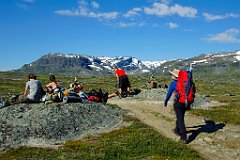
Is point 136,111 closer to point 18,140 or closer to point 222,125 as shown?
point 222,125

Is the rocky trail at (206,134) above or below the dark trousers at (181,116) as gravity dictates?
below

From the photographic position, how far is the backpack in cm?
2206

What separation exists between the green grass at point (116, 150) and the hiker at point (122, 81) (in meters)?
19.6

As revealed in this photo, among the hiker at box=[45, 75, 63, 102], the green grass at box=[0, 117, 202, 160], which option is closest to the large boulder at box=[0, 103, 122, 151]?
the hiker at box=[45, 75, 63, 102]

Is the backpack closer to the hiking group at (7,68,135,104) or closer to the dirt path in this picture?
the dirt path

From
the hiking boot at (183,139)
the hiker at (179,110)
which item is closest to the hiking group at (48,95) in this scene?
the hiker at (179,110)

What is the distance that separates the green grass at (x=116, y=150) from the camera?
2065cm

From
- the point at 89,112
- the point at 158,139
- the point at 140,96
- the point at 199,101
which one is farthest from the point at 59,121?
the point at 199,101

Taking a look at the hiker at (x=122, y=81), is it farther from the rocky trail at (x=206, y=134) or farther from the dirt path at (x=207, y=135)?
the dirt path at (x=207, y=135)

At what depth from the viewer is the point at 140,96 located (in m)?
54.2

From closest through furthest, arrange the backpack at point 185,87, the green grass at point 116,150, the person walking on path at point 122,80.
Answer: the green grass at point 116,150 < the backpack at point 185,87 < the person walking on path at point 122,80

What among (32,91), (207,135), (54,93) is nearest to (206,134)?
(207,135)

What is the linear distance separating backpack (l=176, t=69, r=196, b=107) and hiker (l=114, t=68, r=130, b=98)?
22.6m

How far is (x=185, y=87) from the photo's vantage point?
22062 millimetres
